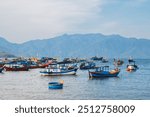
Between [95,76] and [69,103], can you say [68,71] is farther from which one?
[69,103]

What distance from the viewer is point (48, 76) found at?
85812mm

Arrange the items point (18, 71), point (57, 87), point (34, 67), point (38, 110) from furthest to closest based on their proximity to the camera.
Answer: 1. point (34, 67)
2. point (18, 71)
3. point (57, 87)
4. point (38, 110)

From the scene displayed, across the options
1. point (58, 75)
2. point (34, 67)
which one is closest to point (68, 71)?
point (58, 75)

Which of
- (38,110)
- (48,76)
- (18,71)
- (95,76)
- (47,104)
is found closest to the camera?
(38,110)

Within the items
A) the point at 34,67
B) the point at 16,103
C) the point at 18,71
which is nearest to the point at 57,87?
the point at 16,103

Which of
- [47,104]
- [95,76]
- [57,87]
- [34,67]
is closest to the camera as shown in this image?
[47,104]

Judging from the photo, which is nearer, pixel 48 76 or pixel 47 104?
pixel 47 104

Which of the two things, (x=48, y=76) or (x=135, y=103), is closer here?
(x=135, y=103)

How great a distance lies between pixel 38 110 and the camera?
18.4 metres

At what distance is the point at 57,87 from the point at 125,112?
126ft

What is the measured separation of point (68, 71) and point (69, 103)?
67936 mm

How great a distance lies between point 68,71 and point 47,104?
68409 millimetres

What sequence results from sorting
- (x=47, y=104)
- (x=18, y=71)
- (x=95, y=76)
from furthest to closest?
(x=18, y=71) < (x=95, y=76) < (x=47, y=104)

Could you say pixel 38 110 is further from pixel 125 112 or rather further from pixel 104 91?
pixel 104 91
